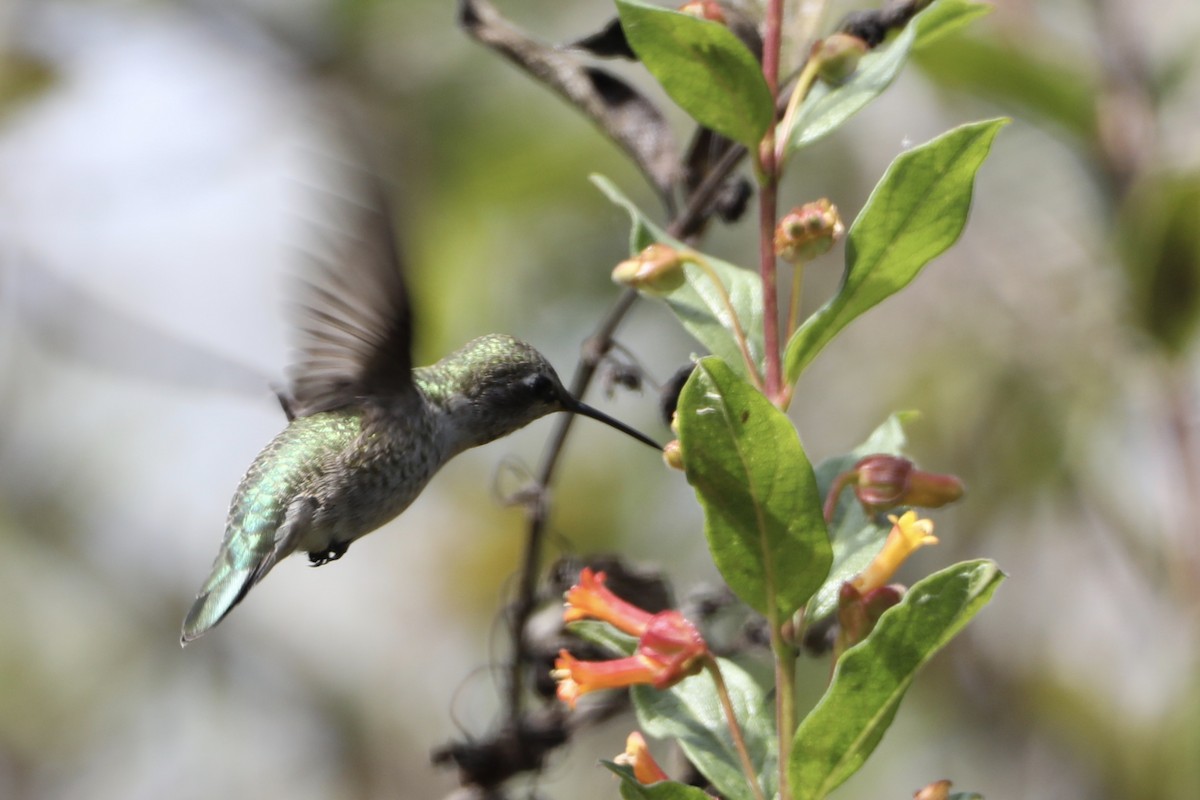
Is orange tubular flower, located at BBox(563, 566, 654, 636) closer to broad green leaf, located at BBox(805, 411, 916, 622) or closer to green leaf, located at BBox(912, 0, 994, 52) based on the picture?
broad green leaf, located at BBox(805, 411, 916, 622)

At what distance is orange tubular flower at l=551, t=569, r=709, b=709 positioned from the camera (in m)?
1.79

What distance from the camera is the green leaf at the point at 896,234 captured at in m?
1.74

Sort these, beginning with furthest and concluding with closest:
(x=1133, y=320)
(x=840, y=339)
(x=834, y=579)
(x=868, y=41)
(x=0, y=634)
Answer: (x=0, y=634), (x=840, y=339), (x=1133, y=320), (x=868, y=41), (x=834, y=579)

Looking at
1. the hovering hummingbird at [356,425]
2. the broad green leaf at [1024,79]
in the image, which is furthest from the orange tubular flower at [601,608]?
the broad green leaf at [1024,79]

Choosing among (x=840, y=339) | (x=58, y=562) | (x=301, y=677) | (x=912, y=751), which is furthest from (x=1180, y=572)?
(x=58, y=562)

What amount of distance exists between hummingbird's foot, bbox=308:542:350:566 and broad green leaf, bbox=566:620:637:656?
2.53ft

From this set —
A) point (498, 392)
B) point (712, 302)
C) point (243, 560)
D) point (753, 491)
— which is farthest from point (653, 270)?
point (243, 560)

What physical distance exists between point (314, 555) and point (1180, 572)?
229cm

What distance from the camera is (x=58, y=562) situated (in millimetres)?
6840

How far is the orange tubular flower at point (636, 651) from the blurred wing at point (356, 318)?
650mm

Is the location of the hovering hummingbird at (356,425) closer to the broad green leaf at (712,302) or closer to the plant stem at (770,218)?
the broad green leaf at (712,302)

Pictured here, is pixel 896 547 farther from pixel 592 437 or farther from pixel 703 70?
pixel 592 437

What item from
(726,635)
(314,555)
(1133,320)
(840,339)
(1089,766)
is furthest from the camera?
(840,339)

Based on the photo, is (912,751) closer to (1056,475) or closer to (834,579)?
(1056,475)
